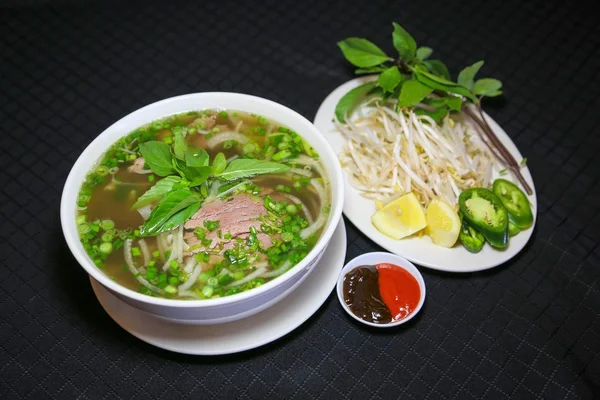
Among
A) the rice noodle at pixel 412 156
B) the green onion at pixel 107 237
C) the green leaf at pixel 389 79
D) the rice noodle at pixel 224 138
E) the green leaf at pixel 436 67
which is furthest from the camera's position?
the green leaf at pixel 436 67

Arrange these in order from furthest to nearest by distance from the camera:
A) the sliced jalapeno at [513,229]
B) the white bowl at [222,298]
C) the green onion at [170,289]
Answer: the sliced jalapeno at [513,229], the green onion at [170,289], the white bowl at [222,298]

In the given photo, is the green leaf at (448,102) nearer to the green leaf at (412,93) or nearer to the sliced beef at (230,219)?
the green leaf at (412,93)

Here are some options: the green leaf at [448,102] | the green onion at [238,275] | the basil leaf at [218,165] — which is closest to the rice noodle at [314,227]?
the green onion at [238,275]

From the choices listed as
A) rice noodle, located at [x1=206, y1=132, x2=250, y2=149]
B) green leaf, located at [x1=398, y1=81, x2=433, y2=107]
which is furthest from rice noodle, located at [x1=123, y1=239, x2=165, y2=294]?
green leaf, located at [x1=398, y1=81, x2=433, y2=107]

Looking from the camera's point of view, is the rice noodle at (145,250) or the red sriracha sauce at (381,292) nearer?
the rice noodle at (145,250)

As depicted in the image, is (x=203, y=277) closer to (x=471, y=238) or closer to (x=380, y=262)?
(x=380, y=262)

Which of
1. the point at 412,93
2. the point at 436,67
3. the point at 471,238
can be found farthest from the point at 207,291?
the point at 436,67

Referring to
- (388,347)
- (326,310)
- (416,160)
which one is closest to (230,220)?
(326,310)

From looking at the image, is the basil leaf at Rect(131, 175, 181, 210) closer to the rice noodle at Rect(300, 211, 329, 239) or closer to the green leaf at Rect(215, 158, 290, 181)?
the green leaf at Rect(215, 158, 290, 181)

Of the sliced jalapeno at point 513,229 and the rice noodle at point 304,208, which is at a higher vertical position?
the rice noodle at point 304,208
